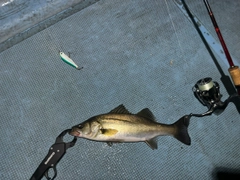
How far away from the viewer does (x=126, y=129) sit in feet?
6.12

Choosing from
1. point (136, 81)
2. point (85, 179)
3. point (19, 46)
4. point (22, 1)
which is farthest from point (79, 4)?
point (85, 179)

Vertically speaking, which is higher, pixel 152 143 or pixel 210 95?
pixel 210 95

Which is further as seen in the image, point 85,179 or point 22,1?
point 22,1

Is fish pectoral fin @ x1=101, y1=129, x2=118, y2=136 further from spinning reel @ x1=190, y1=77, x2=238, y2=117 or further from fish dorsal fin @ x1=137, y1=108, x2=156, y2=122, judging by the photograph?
spinning reel @ x1=190, y1=77, x2=238, y2=117

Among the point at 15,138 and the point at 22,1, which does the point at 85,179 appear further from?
the point at 22,1

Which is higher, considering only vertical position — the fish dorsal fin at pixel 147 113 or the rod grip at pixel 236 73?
the rod grip at pixel 236 73

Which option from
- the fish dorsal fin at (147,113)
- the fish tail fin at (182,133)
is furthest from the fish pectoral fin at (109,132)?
the fish tail fin at (182,133)

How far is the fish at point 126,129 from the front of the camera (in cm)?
183

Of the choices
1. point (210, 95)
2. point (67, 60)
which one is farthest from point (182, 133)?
point (67, 60)

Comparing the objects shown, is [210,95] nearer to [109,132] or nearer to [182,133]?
[182,133]

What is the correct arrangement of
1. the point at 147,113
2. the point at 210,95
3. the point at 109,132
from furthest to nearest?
the point at 147,113 → the point at 210,95 → the point at 109,132

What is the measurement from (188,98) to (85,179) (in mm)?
1181

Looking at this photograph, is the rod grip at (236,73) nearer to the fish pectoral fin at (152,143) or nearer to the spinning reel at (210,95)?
the spinning reel at (210,95)

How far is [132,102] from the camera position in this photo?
2186mm
